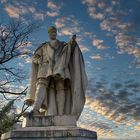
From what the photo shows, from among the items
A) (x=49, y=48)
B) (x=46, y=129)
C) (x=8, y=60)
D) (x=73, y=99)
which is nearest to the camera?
(x=46, y=129)

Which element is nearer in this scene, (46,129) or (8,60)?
(46,129)

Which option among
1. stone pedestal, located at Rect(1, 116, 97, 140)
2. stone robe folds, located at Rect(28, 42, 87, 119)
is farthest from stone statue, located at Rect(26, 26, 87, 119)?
stone pedestal, located at Rect(1, 116, 97, 140)

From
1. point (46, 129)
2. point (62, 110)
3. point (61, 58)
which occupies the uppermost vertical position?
point (61, 58)

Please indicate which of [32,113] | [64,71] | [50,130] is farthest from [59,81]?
[50,130]

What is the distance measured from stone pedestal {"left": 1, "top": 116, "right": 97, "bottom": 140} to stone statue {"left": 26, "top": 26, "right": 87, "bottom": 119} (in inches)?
13.6

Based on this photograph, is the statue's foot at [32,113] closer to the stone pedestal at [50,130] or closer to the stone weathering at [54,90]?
the stone weathering at [54,90]

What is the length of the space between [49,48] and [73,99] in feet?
5.40

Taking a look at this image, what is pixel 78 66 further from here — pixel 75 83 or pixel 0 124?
pixel 0 124

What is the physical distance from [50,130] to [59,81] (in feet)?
5.13

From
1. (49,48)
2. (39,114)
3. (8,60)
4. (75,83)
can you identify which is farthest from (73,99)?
(8,60)

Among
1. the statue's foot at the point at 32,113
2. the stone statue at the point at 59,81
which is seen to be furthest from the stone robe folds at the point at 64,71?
the statue's foot at the point at 32,113

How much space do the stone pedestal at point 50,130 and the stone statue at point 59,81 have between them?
0.35 meters

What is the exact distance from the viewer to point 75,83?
27.8 ft

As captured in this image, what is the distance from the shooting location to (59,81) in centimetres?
866
